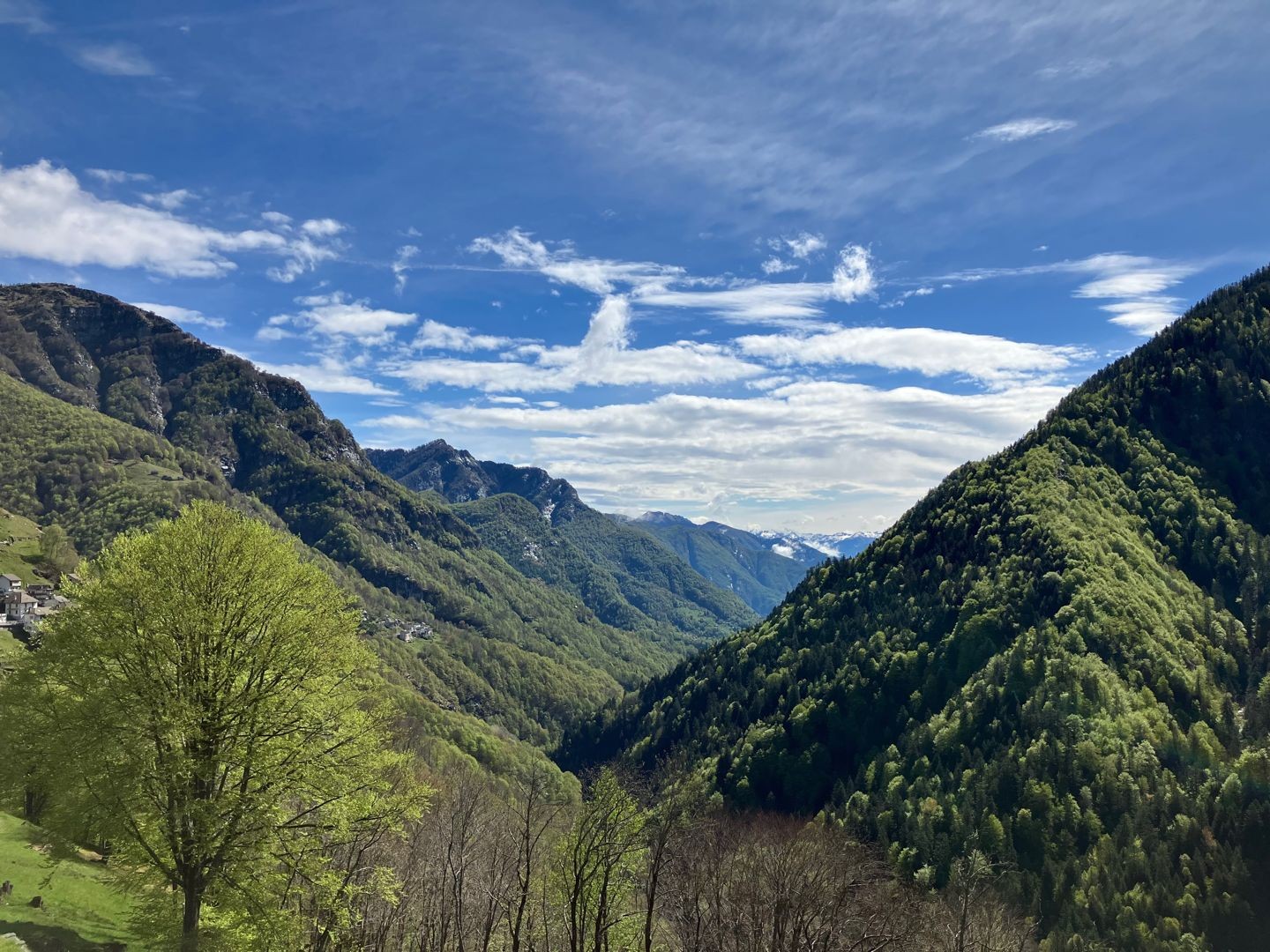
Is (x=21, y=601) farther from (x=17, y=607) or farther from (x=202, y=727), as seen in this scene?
(x=202, y=727)

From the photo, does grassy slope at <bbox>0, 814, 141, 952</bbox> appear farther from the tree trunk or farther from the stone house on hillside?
the stone house on hillside

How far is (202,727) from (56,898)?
1839cm

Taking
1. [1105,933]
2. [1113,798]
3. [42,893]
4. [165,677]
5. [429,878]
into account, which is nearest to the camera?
[165,677]

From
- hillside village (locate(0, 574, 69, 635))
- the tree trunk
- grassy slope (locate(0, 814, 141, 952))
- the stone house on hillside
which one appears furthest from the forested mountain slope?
the stone house on hillside

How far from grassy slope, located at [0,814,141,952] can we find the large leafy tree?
4.89 metres

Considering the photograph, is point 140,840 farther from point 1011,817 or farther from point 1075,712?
point 1075,712

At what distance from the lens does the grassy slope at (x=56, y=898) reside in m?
27.7

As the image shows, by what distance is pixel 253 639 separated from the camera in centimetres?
2645

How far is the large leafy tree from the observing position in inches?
937

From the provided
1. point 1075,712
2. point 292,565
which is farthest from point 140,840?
point 1075,712

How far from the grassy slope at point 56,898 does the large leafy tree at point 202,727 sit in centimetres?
489

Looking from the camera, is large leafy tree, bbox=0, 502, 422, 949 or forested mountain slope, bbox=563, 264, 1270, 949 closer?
large leafy tree, bbox=0, 502, 422, 949

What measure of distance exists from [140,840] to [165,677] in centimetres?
537

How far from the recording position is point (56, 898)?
33.1 meters
